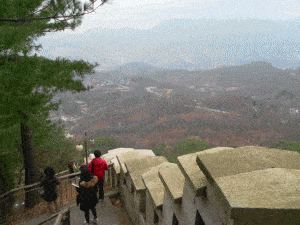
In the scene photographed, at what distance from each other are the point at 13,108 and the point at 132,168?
12.0ft

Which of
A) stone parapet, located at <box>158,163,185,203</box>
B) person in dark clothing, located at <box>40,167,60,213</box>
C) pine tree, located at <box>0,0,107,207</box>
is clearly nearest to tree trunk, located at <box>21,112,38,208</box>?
pine tree, located at <box>0,0,107,207</box>

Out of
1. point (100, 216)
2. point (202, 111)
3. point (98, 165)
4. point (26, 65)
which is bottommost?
point (202, 111)

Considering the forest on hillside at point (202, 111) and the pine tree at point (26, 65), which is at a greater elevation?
the pine tree at point (26, 65)

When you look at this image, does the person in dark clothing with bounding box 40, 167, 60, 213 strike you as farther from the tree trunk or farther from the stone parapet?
the stone parapet

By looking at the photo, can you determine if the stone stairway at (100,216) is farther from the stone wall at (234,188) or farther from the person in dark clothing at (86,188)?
the stone wall at (234,188)

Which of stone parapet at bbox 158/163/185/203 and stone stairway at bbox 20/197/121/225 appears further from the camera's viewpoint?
stone stairway at bbox 20/197/121/225

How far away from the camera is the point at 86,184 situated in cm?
378

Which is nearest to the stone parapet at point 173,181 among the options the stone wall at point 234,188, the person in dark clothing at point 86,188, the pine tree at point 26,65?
the stone wall at point 234,188

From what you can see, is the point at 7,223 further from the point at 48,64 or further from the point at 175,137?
the point at 175,137

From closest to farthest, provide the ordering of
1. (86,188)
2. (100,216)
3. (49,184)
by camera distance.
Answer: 1. (86,188)
2. (49,184)
3. (100,216)

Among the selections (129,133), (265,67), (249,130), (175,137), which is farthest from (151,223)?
(265,67)

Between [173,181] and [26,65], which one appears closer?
[173,181]

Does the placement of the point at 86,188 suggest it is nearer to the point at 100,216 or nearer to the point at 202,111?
the point at 100,216

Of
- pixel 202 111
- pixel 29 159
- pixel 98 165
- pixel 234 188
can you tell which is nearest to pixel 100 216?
pixel 98 165
